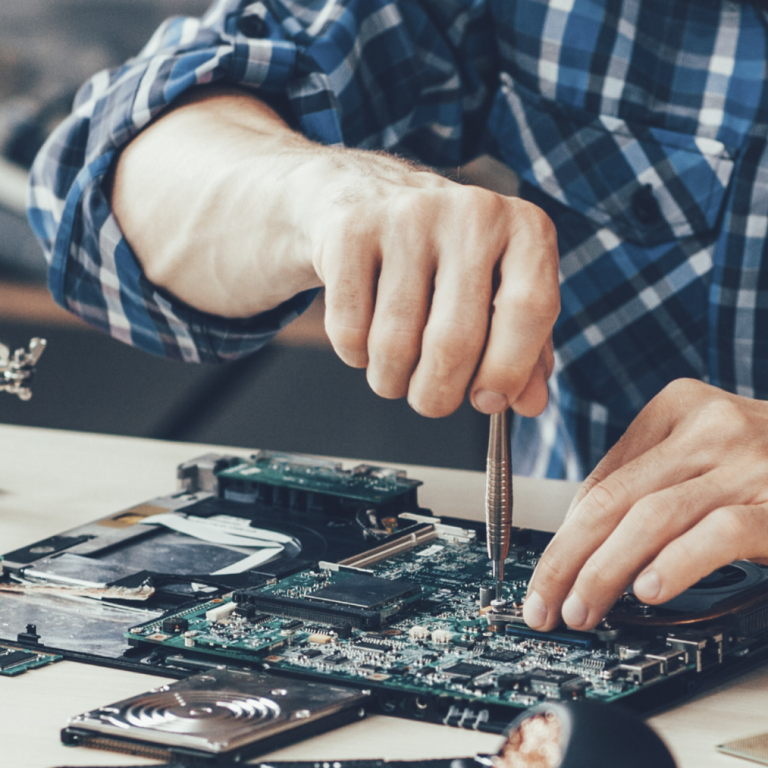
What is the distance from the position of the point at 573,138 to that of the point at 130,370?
5.58 feet

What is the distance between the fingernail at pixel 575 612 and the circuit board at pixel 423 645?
0.5 inches

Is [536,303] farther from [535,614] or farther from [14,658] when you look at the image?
[14,658]

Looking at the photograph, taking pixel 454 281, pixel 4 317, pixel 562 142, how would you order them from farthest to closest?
pixel 4 317, pixel 562 142, pixel 454 281

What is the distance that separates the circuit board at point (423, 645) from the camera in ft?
2.21

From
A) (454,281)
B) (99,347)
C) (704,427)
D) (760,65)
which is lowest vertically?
(99,347)

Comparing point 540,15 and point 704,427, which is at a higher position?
point 540,15

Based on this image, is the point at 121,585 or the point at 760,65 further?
the point at 760,65

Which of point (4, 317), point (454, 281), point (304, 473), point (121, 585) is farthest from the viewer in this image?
point (4, 317)

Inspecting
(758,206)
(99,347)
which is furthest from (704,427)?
(99,347)

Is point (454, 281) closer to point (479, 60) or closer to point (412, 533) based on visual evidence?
point (412, 533)

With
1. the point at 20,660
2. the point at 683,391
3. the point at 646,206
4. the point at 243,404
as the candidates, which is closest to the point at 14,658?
the point at 20,660

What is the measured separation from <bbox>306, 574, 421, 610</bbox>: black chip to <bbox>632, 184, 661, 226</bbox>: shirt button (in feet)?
2.66

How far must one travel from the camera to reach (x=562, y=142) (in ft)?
4.93

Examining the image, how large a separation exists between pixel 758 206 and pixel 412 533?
2.35 ft
